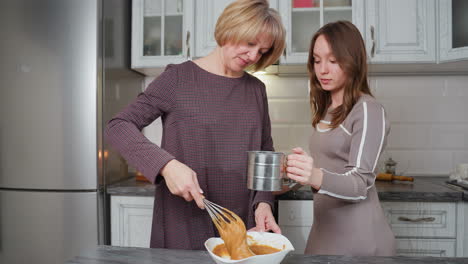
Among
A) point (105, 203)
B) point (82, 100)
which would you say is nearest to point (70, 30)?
point (82, 100)

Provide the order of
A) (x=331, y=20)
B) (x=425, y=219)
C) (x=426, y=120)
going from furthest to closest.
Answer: (x=426, y=120) < (x=331, y=20) < (x=425, y=219)

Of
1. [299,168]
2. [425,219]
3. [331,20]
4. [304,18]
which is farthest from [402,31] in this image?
[299,168]

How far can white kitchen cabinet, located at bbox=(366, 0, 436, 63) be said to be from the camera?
1.99m

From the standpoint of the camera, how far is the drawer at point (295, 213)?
5.84ft

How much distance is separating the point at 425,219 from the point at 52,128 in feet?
5.82

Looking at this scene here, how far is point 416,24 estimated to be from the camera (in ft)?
6.57

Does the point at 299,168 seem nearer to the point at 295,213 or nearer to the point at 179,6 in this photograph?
the point at 295,213

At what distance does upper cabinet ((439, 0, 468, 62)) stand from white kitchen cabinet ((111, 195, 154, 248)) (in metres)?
1.65

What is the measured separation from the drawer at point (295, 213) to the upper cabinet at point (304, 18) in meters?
0.74

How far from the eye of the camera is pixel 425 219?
1.75m

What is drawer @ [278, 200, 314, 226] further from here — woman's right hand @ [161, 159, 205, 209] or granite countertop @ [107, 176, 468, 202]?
woman's right hand @ [161, 159, 205, 209]

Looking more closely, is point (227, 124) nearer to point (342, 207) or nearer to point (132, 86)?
point (342, 207)

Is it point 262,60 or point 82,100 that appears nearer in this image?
point 262,60

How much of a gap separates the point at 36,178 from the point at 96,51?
673 mm
